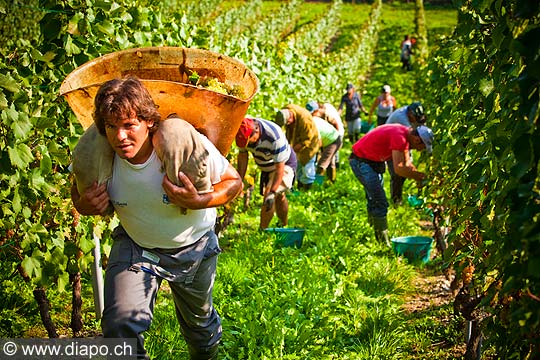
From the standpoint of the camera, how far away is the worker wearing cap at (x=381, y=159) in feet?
20.1

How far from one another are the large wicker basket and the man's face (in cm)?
22

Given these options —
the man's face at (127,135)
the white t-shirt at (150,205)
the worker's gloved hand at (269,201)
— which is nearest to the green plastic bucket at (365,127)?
the worker's gloved hand at (269,201)

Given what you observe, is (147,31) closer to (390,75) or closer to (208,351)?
(208,351)

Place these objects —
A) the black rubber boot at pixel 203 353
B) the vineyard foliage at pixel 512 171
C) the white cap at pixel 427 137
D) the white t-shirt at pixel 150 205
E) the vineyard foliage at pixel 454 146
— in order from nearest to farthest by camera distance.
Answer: the vineyard foliage at pixel 512 171
the vineyard foliage at pixel 454 146
the white t-shirt at pixel 150 205
the black rubber boot at pixel 203 353
the white cap at pixel 427 137

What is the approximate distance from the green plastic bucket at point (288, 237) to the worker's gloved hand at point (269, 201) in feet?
0.92

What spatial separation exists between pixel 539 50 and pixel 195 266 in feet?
6.31

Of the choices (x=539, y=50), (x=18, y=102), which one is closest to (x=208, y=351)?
(x=18, y=102)

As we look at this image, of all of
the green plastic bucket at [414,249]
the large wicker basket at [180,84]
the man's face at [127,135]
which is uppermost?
the large wicker basket at [180,84]

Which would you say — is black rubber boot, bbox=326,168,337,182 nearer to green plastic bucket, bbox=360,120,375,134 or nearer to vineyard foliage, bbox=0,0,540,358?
vineyard foliage, bbox=0,0,540,358

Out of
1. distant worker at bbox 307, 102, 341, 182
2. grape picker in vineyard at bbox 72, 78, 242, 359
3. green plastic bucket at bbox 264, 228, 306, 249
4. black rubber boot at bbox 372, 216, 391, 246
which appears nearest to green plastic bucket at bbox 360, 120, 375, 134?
distant worker at bbox 307, 102, 341, 182

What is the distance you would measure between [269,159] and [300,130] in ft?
5.16

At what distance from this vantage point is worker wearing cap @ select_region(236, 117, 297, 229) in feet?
18.5

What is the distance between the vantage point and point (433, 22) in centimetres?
3859

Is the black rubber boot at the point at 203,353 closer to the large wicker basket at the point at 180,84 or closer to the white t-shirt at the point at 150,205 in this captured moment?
the white t-shirt at the point at 150,205
